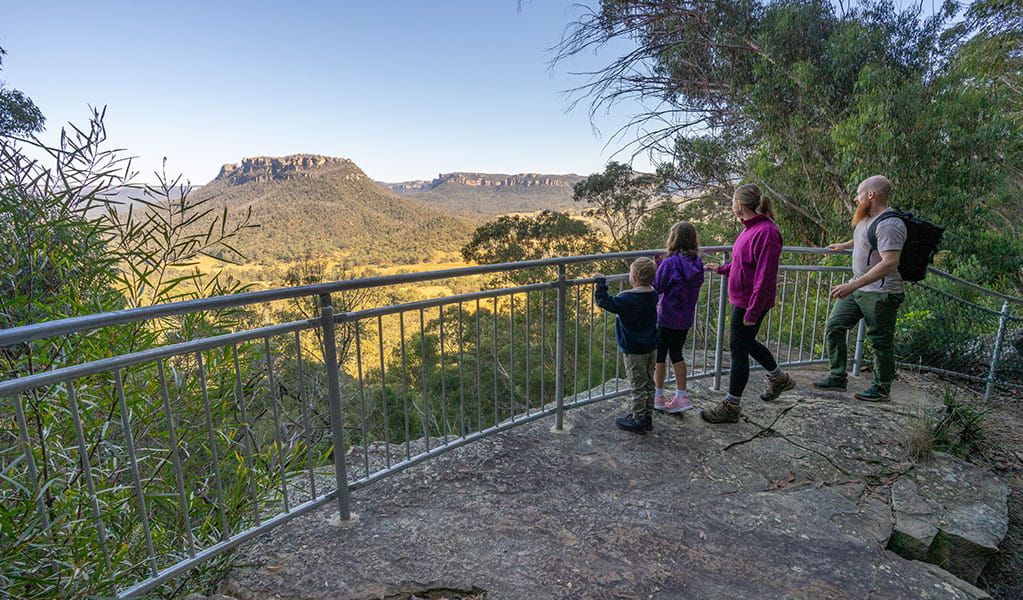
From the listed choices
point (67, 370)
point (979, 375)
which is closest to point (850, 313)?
point (979, 375)

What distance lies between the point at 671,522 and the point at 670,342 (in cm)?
145

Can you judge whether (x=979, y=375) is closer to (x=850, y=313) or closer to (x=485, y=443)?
(x=850, y=313)

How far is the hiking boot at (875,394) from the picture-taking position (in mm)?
4105

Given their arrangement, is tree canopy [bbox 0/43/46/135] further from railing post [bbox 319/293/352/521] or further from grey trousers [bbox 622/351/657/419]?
grey trousers [bbox 622/351/657/419]

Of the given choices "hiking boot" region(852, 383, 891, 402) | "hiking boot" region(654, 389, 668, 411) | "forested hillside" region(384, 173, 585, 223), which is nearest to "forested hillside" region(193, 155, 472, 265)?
"forested hillside" region(384, 173, 585, 223)

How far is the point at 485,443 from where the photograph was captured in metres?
3.42

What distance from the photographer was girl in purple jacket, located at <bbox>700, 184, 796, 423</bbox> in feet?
10.8

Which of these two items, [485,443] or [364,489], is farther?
[485,443]

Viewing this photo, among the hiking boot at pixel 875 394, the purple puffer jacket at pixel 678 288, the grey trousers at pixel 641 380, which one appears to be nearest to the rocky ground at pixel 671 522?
the grey trousers at pixel 641 380

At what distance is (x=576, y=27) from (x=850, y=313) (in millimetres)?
10220

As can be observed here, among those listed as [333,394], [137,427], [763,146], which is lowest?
[137,427]

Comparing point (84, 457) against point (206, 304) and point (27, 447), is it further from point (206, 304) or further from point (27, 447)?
point (206, 304)

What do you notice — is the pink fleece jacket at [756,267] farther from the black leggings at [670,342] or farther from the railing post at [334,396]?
the railing post at [334,396]

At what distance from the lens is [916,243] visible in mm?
3670
